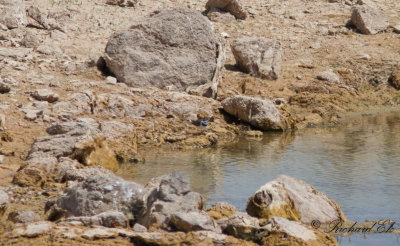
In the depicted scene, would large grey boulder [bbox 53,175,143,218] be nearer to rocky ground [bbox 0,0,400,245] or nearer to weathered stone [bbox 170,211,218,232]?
rocky ground [bbox 0,0,400,245]

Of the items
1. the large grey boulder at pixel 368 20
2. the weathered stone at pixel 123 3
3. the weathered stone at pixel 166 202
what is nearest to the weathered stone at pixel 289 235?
the weathered stone at pixel 166 202

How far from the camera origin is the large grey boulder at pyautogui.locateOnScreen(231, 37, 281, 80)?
1806 centimetres

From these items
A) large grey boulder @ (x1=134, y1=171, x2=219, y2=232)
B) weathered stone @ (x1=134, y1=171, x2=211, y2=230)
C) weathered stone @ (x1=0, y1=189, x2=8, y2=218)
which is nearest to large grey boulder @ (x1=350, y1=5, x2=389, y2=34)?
large grey boulder @ (x1=134, y1=171, x2=219, y2=232)

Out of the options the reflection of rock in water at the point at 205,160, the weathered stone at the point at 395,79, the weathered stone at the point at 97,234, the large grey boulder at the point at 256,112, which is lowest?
the reflection of rock in water at the point at 205,160

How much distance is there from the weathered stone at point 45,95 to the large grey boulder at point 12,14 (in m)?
4.14

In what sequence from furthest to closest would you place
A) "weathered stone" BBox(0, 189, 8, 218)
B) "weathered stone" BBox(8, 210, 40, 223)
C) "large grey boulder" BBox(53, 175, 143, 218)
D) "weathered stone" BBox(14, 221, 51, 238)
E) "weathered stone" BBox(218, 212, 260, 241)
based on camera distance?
1. "weathered stone" BBox(0, 189, 8, 218)
2. "large grey boulder" BBox(53, 175, 143, 218)
3. "weathered stone" BBox(8, 210, 40, 223)
4. "weathered stone" BBox(218, 212, 260, 241)
5. "weathered stone" BBox(14, 221, 51, 238)

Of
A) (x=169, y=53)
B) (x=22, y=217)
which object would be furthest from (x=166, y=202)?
(x=169, y=53)

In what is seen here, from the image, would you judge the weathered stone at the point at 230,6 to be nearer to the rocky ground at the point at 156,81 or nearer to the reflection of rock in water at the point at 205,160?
the rocky ground at the point at 156,81

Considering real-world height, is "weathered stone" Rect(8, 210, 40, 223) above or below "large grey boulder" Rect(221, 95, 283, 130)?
above

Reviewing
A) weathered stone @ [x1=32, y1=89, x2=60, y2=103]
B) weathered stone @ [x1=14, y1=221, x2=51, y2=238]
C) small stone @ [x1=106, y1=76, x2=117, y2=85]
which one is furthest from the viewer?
small stone @ [x1=106, y1=76, x2=117, y2=85]

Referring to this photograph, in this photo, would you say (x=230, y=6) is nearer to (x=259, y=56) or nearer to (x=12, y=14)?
(x=259, y=56)

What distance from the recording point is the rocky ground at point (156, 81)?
10828 mm

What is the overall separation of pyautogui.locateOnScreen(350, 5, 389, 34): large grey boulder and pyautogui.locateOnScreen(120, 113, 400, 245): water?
7.27 m

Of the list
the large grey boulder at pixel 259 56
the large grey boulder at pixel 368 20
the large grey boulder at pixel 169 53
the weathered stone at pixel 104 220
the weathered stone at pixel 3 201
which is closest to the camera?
the weathered stone at pixel 104 220
